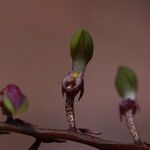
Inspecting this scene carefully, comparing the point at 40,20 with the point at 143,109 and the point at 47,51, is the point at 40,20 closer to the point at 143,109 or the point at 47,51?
the point at 47,51

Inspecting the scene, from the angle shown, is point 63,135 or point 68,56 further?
point 68,56

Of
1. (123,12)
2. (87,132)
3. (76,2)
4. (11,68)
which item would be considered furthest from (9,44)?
(87,132)

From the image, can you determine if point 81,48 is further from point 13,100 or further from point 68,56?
point 68,56

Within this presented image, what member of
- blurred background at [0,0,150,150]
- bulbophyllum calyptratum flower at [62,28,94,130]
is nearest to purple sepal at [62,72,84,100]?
bulbophyllum calyptratum flower at [62,28,94,130]

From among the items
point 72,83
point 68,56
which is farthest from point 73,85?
point 68,56

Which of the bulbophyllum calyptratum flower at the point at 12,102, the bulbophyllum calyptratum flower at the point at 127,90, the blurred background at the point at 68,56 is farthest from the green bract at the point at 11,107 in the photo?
the blurred background at the point at 68,56
